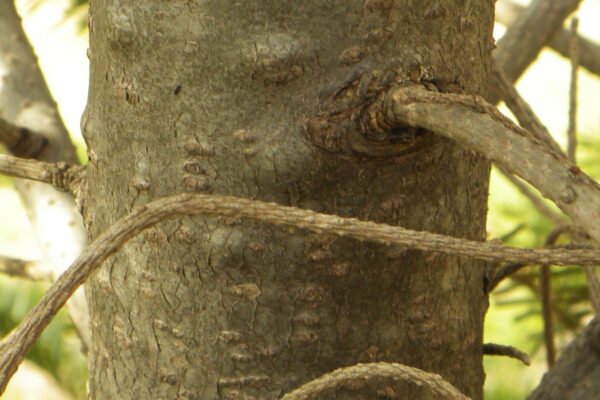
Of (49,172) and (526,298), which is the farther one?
(526,298)

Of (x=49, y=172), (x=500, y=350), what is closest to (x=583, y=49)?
(x=500, y=350)

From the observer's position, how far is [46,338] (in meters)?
1.25

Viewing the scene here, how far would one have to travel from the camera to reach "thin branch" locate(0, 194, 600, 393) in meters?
0.38

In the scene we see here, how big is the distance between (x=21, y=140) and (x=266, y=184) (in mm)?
379

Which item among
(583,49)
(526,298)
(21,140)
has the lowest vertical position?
(21,140)

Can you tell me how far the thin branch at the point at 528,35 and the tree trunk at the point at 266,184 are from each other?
1.63 ft

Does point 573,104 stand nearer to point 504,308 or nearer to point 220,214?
point 220,214

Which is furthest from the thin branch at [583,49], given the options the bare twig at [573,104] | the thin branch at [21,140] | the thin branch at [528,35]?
the thin branch at [21,140]

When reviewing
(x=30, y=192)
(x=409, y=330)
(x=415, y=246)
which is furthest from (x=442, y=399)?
(x=30, y=192)

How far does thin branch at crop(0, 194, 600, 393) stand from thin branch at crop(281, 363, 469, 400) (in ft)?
0.23

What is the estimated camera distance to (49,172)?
0.56 meters

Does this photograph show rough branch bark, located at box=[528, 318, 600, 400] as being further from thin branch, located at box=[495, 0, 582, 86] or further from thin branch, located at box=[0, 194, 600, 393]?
thin branch, located at box=[495, 0, 582, 86]

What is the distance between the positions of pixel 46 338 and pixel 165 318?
0.81m

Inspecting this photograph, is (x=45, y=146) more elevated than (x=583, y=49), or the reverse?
(x=583, y=49)
